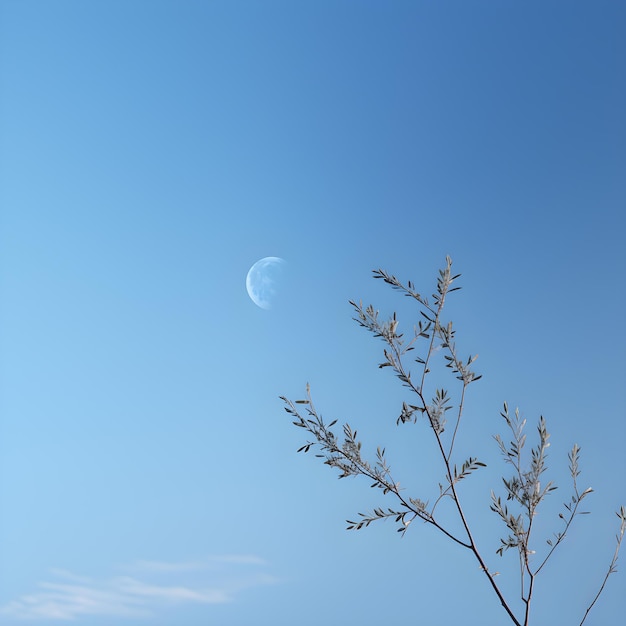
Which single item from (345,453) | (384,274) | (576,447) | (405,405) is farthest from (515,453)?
(384,274)

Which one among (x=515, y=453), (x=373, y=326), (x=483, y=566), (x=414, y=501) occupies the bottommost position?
(x=483, y=566)

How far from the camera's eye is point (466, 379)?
5266mm

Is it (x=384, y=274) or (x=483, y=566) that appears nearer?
(x=483, y=566)

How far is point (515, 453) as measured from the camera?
5.16 metres

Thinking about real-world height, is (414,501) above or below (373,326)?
below

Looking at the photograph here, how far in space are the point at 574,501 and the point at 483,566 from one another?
2.86 ft

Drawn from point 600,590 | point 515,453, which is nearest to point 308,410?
point 515,453

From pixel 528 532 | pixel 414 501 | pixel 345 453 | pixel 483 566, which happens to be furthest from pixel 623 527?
pixel 345 453

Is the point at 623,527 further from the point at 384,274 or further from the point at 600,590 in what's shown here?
the point at 384,274

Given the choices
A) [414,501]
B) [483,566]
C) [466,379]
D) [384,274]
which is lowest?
[483,566]

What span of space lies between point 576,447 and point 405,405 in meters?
1.24

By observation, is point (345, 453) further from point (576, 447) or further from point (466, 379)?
point (576, 447)

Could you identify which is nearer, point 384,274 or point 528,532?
point 528,532

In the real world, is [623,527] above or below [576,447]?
below
